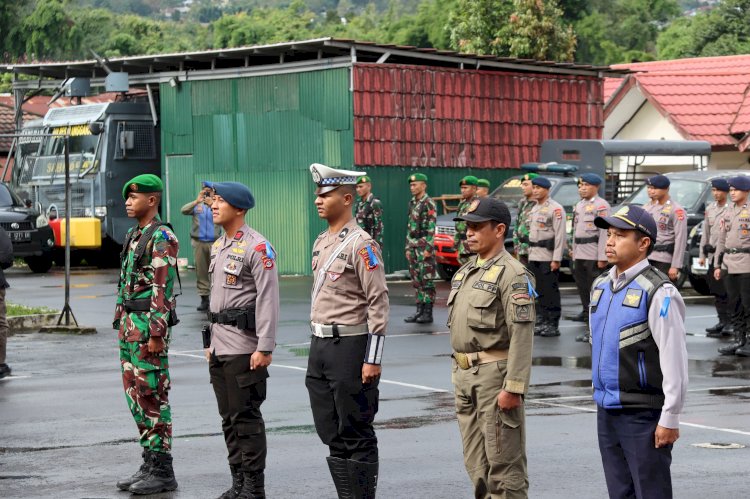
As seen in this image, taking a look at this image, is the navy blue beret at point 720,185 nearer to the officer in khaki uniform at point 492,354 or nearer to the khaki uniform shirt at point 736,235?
the khaki uniform shirt at point 736,235

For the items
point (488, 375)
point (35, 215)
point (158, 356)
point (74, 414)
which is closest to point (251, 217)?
point (35, 215)

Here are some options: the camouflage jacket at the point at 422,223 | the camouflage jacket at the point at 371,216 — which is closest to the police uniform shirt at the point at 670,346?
the camouflage jacket at the point at 371,216

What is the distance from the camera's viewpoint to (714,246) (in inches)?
664

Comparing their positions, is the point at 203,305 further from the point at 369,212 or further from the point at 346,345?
the point at 346,345

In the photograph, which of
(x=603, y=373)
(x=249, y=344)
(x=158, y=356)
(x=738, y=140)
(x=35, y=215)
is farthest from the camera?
(x=738, y=140)

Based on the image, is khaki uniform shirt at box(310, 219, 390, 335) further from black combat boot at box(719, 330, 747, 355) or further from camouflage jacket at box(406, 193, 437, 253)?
camouflage jacket at box(406, 193, 437, 253)

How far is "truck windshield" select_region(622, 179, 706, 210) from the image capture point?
23281 mm

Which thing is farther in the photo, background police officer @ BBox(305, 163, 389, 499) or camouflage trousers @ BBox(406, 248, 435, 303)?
camouflage trousers @ BBox(406, 248, 435, 303)

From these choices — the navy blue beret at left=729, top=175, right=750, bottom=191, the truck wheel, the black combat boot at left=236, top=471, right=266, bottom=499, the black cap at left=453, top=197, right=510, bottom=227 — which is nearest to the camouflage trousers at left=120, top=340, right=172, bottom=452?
the black combat boot at left=236, top=471, right=266, bottom=499

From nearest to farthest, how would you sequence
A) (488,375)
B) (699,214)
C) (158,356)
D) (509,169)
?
(488,375) < (158,356) < (699,214) < (509,169)

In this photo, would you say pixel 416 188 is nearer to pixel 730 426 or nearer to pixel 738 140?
pixel 730 426

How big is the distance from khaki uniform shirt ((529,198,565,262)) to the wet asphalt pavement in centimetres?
104

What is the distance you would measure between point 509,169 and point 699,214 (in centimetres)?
741

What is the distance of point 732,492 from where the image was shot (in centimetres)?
879
